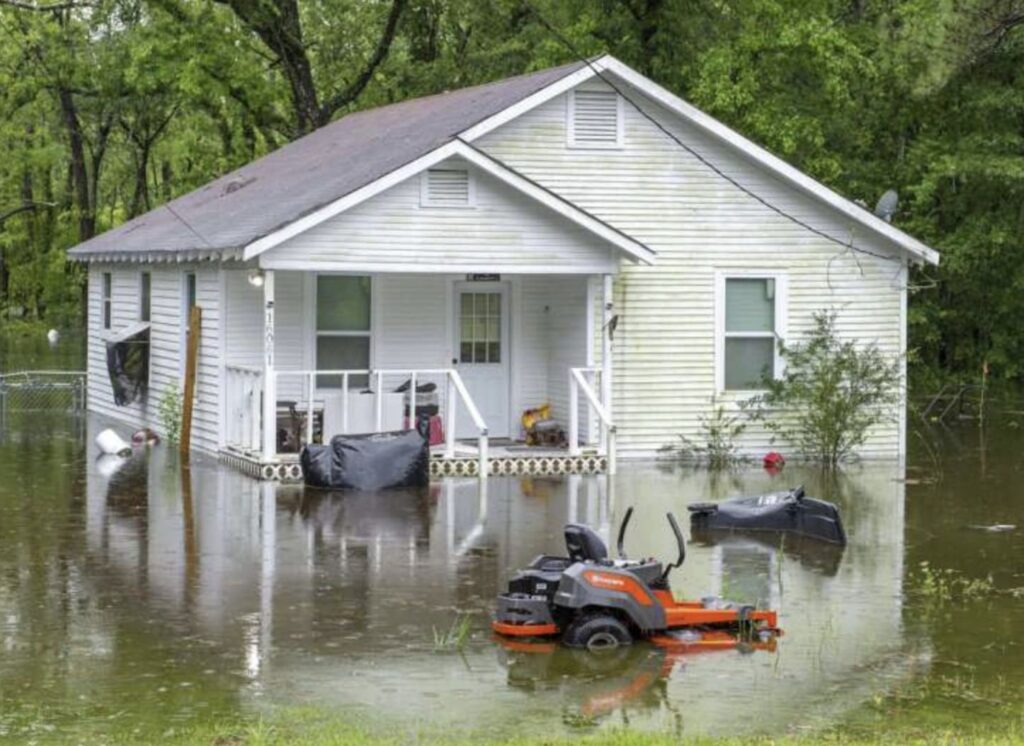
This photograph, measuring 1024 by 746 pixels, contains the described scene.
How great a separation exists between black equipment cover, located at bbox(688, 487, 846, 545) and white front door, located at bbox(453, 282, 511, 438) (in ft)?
23.0

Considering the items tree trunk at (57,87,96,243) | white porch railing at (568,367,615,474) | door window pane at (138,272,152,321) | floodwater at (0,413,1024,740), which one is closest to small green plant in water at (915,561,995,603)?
floodwater at (0,413,1024,740)

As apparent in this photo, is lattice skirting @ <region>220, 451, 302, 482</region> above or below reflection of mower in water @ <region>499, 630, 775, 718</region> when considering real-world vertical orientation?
above

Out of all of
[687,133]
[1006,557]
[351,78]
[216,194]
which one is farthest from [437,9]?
[1006,557]

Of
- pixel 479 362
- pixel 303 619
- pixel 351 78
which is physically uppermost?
pixel 351 78

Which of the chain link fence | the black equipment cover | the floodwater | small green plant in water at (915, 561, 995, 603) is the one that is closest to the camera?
the floodwater

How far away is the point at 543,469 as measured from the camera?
23156mm

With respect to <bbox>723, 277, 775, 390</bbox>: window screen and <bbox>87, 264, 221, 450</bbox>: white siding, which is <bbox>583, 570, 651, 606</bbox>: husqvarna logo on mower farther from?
<bbox>723, 277, 775, 390</bbox>: window screen

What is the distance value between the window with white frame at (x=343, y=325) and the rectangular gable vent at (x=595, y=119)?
348 cm

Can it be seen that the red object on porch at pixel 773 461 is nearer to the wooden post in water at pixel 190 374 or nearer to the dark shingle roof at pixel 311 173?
the dark shingle roof at pixel 311 173

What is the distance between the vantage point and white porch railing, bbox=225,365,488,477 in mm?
22297

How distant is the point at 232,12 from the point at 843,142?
15094 millimetres

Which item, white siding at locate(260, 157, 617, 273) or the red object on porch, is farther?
the red object on porch

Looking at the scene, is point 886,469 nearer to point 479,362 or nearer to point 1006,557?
point 479,362

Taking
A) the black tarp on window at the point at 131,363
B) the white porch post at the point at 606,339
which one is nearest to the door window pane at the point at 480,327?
the white porch post at the point at 606,339
